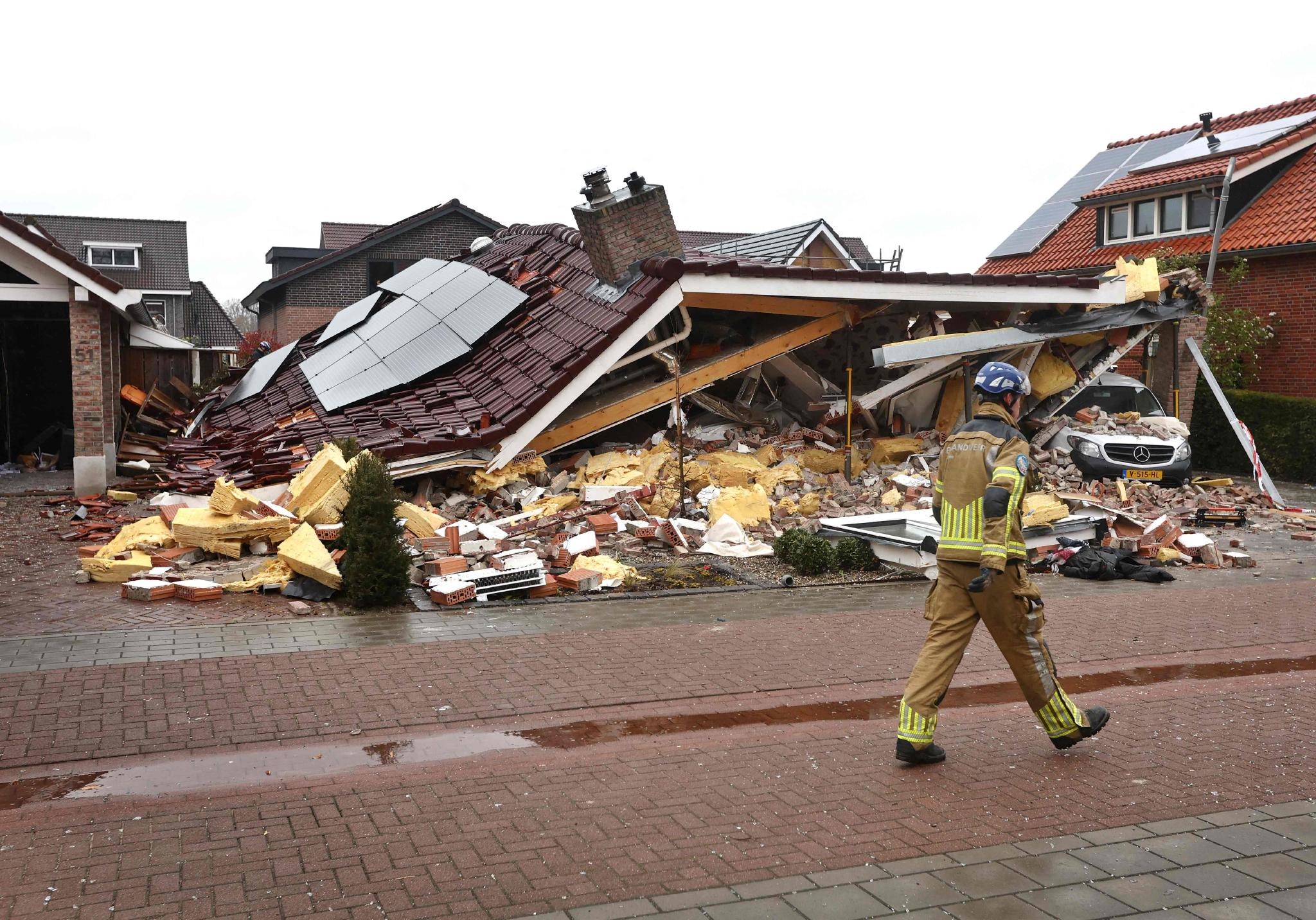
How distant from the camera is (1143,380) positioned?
20859 millimetres

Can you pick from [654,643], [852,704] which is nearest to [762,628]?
[654,643]

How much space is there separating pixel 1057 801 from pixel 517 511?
8863mm

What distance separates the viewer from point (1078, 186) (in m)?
33.9

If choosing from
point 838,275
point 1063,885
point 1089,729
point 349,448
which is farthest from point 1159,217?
point 1063,885

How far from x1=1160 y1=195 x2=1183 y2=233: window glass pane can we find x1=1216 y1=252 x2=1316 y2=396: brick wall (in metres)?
2.86

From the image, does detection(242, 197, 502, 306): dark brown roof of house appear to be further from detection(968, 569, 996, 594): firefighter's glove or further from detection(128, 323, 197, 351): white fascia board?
detection(968, 569, 996, 594): firefighter's glove

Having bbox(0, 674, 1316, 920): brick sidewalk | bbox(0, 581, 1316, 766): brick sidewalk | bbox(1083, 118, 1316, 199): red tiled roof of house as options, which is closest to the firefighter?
bbox(0, 674, 1316, 920): brick sidewalk

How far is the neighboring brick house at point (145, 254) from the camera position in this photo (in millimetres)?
53281

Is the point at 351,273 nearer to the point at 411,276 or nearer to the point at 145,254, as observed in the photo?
the point at 145,254

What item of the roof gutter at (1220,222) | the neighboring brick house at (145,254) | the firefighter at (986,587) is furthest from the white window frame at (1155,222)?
the neighboring brick house at (145,254)

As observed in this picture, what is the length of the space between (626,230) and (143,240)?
152 feet

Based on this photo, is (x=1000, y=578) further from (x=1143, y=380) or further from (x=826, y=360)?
(x=1143, y=380)

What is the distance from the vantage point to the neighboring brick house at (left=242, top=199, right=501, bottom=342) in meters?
42.3

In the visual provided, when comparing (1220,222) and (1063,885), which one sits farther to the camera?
(1220,222)
